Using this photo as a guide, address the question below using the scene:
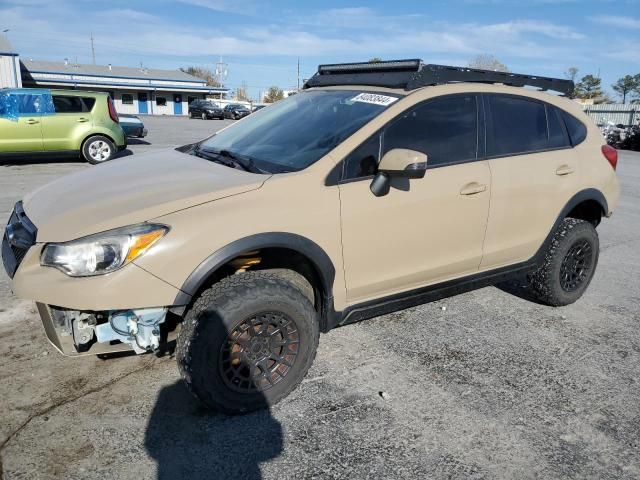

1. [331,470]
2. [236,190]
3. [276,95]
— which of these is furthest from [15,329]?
[276,95]

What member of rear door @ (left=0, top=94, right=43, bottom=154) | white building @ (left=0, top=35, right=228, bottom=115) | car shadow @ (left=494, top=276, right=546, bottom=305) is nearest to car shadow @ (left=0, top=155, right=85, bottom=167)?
rear door @ (left=0, top=94, right=43, bottom=154)

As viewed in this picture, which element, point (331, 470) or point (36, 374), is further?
point (36, 374)

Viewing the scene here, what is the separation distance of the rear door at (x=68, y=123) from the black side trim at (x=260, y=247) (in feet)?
35.2

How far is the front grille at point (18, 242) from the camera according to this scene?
2705 mm

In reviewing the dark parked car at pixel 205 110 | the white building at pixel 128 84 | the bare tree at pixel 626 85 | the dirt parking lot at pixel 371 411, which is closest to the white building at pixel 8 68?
the dark parked car at pixel 205 110

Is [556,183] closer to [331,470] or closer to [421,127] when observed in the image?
[421,127]

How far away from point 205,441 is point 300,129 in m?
2.05

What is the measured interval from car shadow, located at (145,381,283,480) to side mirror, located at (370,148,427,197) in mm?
1450

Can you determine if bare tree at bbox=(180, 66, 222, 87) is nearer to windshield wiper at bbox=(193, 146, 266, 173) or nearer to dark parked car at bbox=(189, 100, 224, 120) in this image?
dark parked car at bbox=(189, 100, 224, 120)

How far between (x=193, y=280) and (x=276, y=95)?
3164 inches

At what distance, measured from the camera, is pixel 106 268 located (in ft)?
8.06

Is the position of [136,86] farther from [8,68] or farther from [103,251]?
[103,251]

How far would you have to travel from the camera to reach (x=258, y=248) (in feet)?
8.91

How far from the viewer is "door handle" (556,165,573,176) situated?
13.2ft
